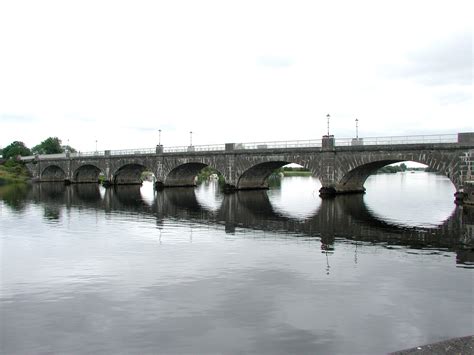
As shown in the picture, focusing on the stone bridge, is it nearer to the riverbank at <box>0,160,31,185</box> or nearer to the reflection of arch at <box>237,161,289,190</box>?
the reflection of arch at <box>237,161,289,190</box>

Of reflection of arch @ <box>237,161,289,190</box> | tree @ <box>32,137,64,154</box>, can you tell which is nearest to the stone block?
reflection of arch @ <box>237,161,289,190</box>

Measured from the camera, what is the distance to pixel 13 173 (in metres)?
136

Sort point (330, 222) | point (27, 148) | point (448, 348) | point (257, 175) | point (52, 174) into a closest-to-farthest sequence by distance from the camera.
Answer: point (448, 348), point (330, 222), point (257, 175), point (52, 174), point (27, 148)

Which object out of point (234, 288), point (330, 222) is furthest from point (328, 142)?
point (234, 288)

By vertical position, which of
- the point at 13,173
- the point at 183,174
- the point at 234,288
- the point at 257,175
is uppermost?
the point at 13,173

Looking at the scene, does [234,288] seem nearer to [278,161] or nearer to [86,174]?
[278,161]

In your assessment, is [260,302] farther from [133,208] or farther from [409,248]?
[133,208]

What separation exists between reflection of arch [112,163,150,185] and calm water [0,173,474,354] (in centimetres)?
6257

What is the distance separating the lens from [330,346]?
11.5 meters

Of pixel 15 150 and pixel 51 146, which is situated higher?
pixel 51 146

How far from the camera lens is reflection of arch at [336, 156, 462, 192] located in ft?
157

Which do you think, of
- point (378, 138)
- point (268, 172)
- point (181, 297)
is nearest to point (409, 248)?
point (181, 297)

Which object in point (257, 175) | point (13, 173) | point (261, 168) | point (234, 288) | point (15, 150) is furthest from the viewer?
point (15, 150)

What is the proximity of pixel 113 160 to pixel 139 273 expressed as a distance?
7851cm
